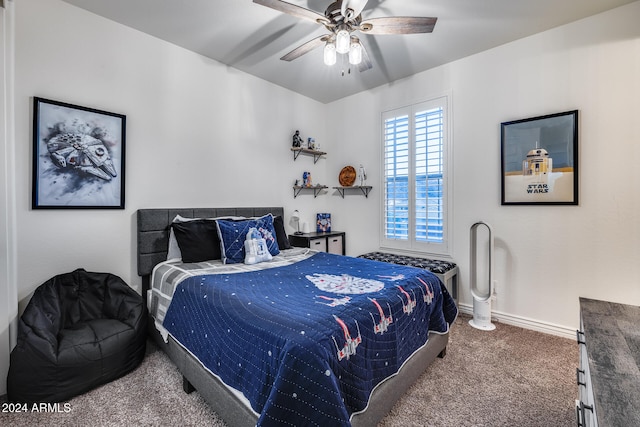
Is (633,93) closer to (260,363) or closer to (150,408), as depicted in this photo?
(260,363)

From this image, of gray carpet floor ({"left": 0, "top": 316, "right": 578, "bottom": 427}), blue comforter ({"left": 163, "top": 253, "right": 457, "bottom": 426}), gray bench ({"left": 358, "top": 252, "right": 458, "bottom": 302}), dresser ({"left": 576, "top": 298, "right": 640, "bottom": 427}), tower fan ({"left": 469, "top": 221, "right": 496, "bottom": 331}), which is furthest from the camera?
gray bench ({"left": 358, "top": 252, "right": 458, "bottom": 302})

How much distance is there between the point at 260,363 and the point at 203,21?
9.06 feet

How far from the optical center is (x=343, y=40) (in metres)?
1.92

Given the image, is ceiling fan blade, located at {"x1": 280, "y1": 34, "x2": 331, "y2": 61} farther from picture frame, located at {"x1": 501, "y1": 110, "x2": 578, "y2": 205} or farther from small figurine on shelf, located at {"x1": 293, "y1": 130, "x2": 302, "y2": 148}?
picture frame, located at {"x1": 501, "y1": 110, "x2": 578, "y2": 205}

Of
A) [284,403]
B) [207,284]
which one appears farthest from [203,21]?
[284,403]

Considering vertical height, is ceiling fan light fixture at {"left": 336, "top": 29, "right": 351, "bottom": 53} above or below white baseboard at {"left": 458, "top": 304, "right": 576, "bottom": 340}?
above

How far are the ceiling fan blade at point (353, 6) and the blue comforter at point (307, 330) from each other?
176cm

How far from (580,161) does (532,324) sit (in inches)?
62.7

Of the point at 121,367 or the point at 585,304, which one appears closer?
the point at 585,304

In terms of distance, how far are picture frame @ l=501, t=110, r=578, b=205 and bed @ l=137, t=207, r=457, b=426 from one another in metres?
1.45

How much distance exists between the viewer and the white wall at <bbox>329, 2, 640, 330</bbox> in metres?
2.32

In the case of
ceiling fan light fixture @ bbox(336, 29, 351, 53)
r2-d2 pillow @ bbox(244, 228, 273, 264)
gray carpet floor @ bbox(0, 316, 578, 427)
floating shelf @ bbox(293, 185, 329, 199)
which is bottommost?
gray carpet floor @ bbox(0, 316, 578, 427)

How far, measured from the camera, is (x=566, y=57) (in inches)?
101

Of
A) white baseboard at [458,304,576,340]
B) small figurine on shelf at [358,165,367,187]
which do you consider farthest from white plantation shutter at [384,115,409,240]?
white baseboard at [458,304,576,340]
